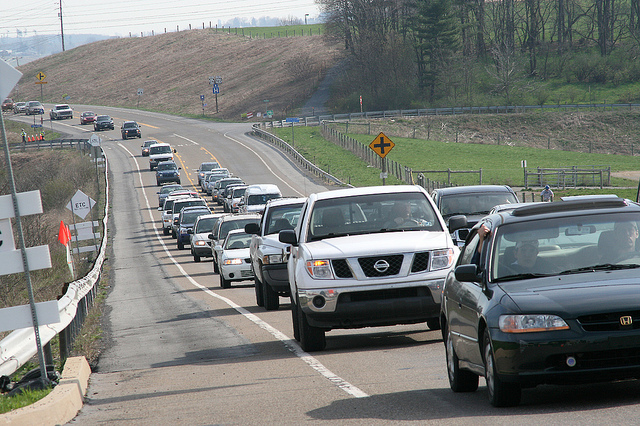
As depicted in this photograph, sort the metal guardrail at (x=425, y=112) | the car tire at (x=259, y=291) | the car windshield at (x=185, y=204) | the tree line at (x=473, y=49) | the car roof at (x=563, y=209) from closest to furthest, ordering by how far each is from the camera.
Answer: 1. the car roof at (x=563, y=209)
2. the car tire at (x=259, y=291)
3. the car windshield at (x=185, y=204)
4. the metal guardrail at (x=425, y=112)
5. the tree line at (x=473, y=49)

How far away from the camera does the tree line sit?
109375 mm

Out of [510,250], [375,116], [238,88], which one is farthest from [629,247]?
[238,88]

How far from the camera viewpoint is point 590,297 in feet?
22.0

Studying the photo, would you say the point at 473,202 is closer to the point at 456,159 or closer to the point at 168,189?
the point at 168,189

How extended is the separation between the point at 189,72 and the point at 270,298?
13794 centimetres

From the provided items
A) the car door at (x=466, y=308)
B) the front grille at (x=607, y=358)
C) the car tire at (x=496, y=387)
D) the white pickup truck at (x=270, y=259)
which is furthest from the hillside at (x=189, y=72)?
the front grille at (x=607, y=358)

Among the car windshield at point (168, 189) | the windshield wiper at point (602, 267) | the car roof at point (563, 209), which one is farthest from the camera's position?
the car windshield at point (168, 189)

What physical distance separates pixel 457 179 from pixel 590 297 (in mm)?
53973

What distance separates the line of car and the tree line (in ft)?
312

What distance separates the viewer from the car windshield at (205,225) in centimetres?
3606

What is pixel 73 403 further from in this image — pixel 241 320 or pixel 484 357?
pixel 241 320

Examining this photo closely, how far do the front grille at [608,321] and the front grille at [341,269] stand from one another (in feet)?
15.6

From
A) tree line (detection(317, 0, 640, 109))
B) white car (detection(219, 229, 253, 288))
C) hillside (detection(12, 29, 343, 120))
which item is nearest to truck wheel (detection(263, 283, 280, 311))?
white car (detection(219, 229, 253, 288))

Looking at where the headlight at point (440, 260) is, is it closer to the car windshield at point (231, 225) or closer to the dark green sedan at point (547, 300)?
the dark green sedan at point (547, 300)
